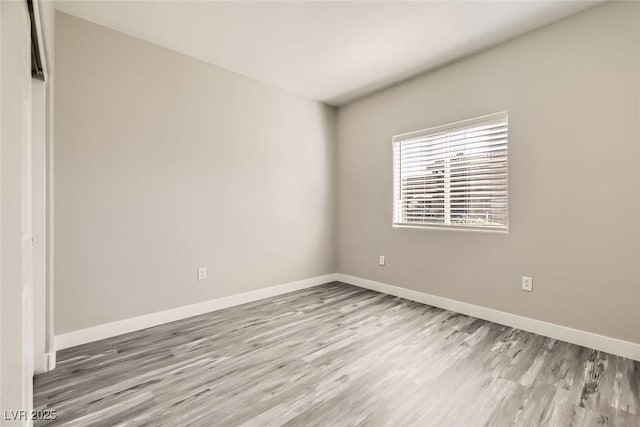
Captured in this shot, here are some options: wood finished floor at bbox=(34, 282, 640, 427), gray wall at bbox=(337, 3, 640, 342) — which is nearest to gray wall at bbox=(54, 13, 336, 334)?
wood finished floor at bbox=(34, 282, 640, 427)

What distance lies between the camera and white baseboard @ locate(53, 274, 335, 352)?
7.85 feet

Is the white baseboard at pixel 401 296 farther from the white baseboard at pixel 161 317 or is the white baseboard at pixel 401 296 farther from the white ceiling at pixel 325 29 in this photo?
the white ceiling at pixel 325 29

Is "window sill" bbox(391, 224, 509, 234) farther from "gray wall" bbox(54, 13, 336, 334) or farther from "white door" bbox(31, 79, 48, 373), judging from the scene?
"white door" bbox(31, 79, 48, 373)

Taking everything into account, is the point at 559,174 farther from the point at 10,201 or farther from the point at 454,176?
the point at 10,201

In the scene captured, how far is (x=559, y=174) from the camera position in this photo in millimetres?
2457

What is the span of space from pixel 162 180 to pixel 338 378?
2356mm

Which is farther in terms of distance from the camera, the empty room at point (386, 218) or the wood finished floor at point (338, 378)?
the empty room at point (386, 218)

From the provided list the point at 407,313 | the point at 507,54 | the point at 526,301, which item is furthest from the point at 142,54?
the point at 526,301

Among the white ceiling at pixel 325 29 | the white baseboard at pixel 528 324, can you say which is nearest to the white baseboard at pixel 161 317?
the white baseboard at pixel 528 324

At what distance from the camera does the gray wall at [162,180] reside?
240 cm

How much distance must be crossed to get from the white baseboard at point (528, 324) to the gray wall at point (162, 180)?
1.49 metres

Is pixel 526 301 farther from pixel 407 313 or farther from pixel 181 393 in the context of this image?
pixel 181 393

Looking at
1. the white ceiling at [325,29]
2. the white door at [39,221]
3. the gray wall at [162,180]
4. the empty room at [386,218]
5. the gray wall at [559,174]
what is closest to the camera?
the empty room at [386,218]

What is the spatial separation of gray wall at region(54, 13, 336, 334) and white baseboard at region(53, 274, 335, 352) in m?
0.06
